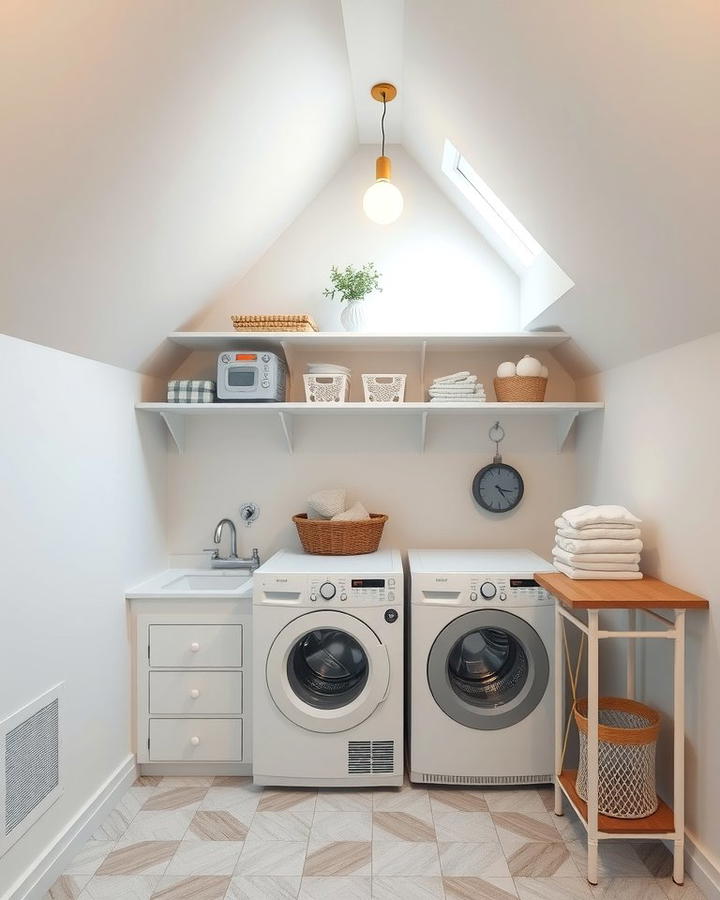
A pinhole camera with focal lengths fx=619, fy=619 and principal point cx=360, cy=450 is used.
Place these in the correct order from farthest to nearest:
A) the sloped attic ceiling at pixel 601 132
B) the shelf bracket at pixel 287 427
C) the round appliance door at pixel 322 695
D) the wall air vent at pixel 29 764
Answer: the shelf bracket at pixel 287 427
the round appliance door at pixel 322 695
the wall air vent at pixel 29 764
the sloped attic ceiling at pixel 601 132

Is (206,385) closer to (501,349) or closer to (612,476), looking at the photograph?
(501,349)

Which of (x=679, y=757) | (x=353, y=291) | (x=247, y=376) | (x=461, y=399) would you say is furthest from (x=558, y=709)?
A: (x=353, y=291)

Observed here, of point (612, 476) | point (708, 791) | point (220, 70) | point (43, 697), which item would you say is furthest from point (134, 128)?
point (708, 791)

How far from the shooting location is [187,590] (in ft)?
9.49

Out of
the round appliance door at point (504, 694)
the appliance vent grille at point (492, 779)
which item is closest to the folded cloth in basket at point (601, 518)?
the round appliance door at point (504, 694)

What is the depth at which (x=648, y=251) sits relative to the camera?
1.90 m

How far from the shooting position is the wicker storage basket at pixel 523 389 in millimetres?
2941

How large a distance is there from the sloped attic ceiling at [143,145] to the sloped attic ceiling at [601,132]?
1.56 ft

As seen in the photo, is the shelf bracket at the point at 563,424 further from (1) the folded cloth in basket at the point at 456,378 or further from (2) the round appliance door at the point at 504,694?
(2) the round appliance door at the point at 504,694

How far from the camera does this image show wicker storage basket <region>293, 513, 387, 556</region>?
2.93 meters

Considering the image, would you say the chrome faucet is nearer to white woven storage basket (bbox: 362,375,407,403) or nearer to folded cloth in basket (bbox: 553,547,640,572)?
white woven storage basket (bbox: 362,375,407,403)

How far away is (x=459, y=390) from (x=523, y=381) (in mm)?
310

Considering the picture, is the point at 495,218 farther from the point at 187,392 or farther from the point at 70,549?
the point at 70,549

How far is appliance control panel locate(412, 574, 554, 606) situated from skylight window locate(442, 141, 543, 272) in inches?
60.5
